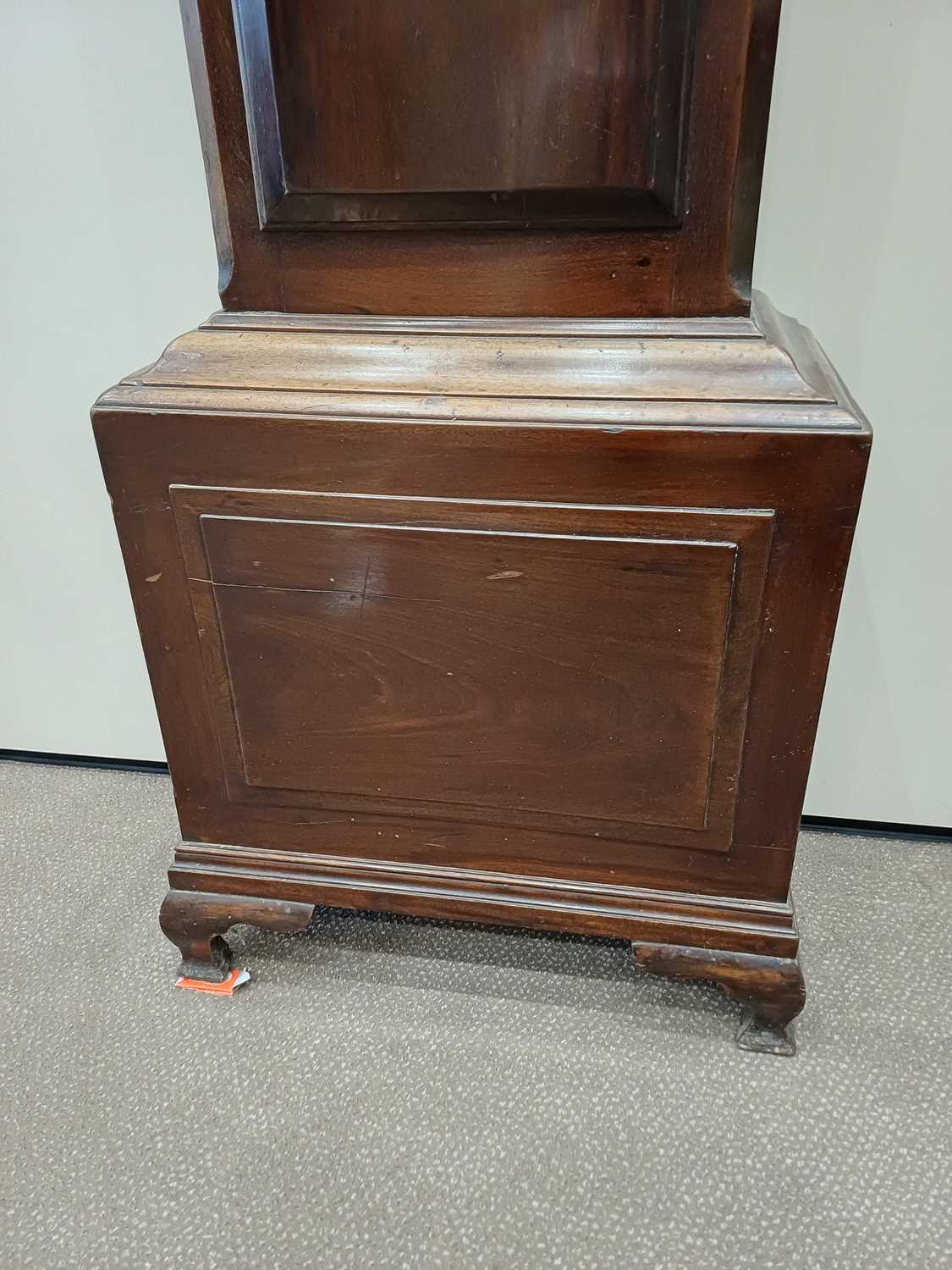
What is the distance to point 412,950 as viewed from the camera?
46.7 inches

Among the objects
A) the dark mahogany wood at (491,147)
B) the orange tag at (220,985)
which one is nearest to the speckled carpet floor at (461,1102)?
the orange tag at (220,985)

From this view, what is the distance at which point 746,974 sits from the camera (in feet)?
3.18

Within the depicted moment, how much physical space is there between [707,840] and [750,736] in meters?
0.13

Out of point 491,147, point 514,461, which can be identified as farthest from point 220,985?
point 491,147

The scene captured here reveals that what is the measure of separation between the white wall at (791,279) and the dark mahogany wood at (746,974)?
1.52 ft

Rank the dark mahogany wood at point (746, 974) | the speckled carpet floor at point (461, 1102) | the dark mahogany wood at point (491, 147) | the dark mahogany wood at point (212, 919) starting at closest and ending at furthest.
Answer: the dark mahogany wood at point (491, 147) < the speckled carpet floor at point (461, 1102) < the dark mahogany wood at point (746, 974) < the dark mahogany wood at point (212, 919)

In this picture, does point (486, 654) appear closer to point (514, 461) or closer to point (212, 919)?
point (514, 461)

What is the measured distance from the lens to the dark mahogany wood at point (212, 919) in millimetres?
1064

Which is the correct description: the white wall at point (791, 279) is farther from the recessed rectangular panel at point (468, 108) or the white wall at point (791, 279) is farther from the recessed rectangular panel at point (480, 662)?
the recessed rectangular panel at point (480, 662)

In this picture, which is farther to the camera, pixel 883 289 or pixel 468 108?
pixel 883 289

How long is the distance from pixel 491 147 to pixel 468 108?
0.04 meters

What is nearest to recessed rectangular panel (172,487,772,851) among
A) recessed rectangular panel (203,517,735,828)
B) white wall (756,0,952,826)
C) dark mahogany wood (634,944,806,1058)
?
recessed rectangular panel (203,517,735,828)

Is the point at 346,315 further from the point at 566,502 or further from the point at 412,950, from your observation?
the point at 412,950

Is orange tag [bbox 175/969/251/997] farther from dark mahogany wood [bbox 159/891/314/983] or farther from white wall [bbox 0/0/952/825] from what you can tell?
white wall [bbox 0/0/952/825]
